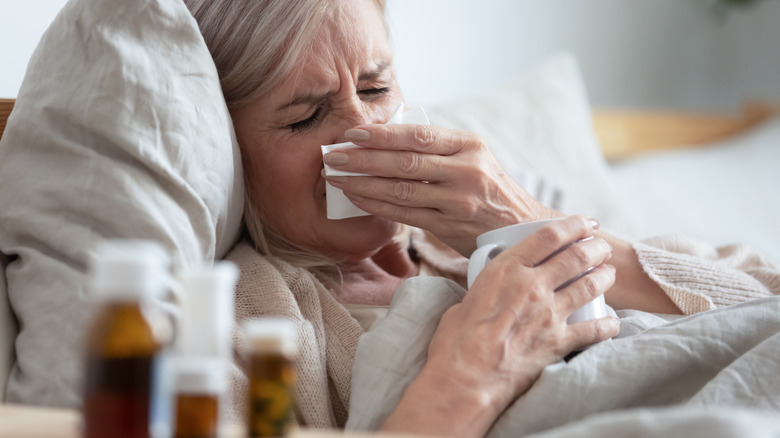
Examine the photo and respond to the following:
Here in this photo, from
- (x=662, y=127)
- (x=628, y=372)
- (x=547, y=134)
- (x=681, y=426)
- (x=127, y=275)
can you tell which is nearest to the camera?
(x=127, y=275)

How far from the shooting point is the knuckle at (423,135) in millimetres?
1016

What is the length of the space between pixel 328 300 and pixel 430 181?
0.22 meters

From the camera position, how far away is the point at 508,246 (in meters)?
0.89

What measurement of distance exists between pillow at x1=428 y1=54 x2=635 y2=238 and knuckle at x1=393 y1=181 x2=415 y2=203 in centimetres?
71

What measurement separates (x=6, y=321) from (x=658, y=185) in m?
1.91

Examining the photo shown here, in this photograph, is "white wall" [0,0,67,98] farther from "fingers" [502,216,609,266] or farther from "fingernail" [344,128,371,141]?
"fingers" [502,216,609,266]

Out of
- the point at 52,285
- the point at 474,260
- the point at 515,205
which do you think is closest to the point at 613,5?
the point at 515,205

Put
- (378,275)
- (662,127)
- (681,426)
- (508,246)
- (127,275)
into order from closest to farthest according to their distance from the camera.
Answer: (127,275)
(681,426)
(508,246)
(378,275)
(662,127)

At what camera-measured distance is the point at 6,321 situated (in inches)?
33.2

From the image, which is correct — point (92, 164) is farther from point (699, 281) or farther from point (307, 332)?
point (699, 281)

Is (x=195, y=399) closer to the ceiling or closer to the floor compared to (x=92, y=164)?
closer to the ceiling

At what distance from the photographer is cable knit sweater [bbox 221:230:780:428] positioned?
895 mm

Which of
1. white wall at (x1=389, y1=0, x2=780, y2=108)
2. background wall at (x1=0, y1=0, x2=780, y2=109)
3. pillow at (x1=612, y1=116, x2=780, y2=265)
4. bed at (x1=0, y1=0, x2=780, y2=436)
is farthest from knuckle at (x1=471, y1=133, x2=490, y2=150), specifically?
pillow at (x1=612, y1=116, x2=780, y2=265)

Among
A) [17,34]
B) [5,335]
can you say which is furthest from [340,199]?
[17,34]
